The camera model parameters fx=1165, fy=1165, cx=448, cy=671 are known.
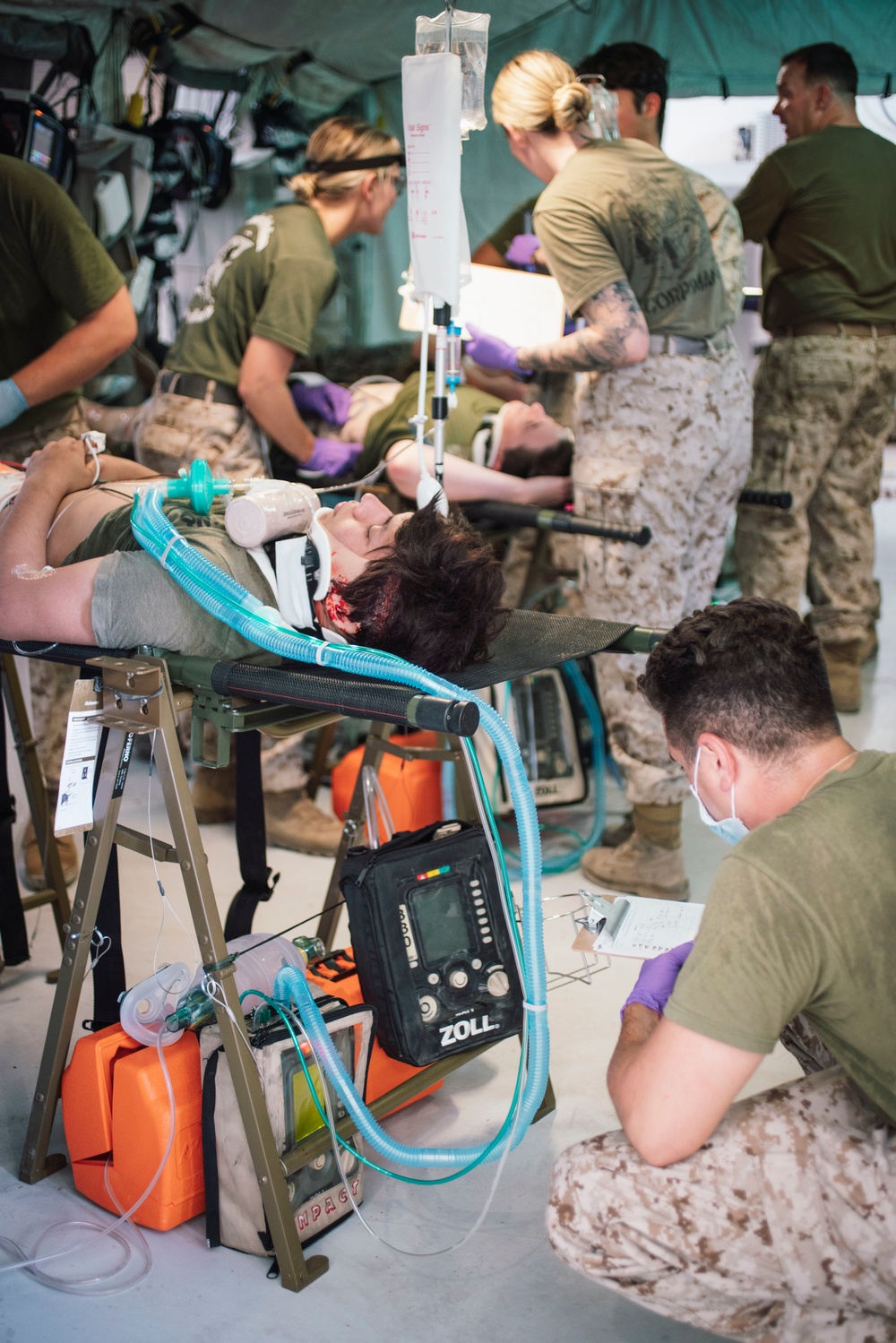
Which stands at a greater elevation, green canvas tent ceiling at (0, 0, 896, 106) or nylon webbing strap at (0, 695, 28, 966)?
green canvas tent ceiling at (0, 0, 896, 106)

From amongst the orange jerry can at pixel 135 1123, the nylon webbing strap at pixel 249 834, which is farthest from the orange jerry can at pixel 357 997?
the orange jerry can at pixel 135 1123

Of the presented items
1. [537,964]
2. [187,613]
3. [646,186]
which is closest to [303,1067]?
[537,964]

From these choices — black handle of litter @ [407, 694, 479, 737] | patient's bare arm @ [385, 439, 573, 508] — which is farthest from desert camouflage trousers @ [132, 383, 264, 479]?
black handle of litter @ [407, 694, 479, 737]

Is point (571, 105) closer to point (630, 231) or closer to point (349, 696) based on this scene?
point (630, 231)

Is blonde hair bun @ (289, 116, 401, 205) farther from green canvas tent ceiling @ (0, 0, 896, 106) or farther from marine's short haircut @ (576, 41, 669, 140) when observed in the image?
marine's short haircut @ (576, 41, 669, 140)

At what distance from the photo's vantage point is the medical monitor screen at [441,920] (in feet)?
6.34

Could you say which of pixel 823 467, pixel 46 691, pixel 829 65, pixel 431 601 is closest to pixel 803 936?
pixel 431 601

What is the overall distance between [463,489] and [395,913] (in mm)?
1763

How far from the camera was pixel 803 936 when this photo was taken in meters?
1.29

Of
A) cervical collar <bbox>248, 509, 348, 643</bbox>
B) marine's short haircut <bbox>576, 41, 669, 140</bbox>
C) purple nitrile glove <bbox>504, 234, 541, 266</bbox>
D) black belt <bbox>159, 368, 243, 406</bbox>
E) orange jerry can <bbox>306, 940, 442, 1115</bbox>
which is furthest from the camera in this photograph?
purple nitrile glove <bbox>504, 234, 541, 266</bbox>

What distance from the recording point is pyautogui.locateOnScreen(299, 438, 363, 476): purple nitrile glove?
12.4 ft

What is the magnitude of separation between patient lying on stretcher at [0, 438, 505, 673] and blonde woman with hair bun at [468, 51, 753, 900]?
104 centimetres

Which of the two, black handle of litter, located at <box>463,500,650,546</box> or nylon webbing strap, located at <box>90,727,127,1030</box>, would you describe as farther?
black handle of litter, located at <box>463,500,650,546</box>

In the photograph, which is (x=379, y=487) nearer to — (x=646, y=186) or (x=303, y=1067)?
(x=646, y=186)
